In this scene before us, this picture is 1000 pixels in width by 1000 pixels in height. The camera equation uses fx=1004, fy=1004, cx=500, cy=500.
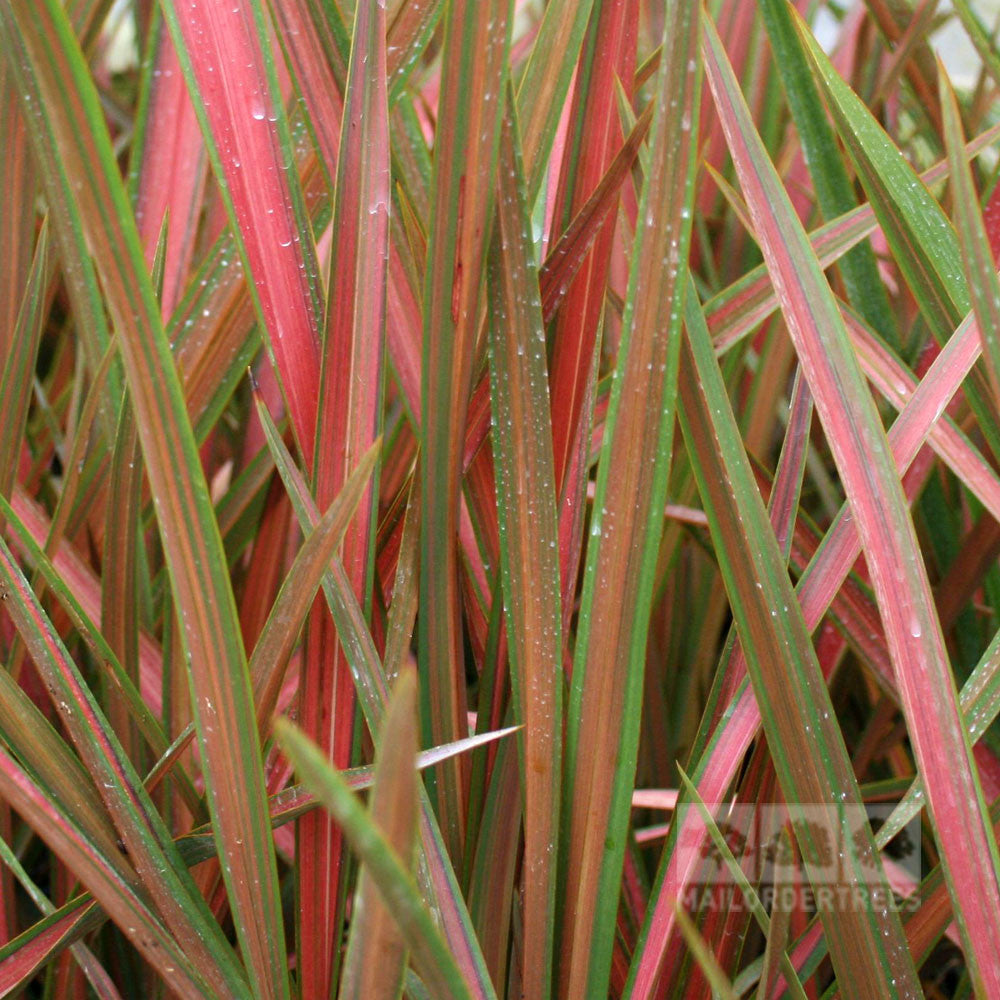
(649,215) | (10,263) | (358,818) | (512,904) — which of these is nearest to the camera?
(358,818)

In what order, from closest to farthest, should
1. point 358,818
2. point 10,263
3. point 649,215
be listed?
point 358,818 < point 649,215 < point 10,263

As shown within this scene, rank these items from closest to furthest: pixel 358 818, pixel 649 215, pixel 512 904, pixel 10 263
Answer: pixel 358 818, pixel 649 215, pixel 512 904, pixel 10 263

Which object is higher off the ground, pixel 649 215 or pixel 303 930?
pixel 649 215

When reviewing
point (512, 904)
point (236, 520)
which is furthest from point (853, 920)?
point (236, 520)

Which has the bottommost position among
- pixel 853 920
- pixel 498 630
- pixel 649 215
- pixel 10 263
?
pixel 853 920

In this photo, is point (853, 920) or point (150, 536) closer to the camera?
point (853, 920)

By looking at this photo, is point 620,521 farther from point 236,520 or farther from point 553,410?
point 236,520

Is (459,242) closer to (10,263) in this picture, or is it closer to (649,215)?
(649,215)

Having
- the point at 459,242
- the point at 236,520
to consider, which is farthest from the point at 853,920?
the point at 236,520

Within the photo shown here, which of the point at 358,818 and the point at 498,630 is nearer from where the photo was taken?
the point at 358,818
